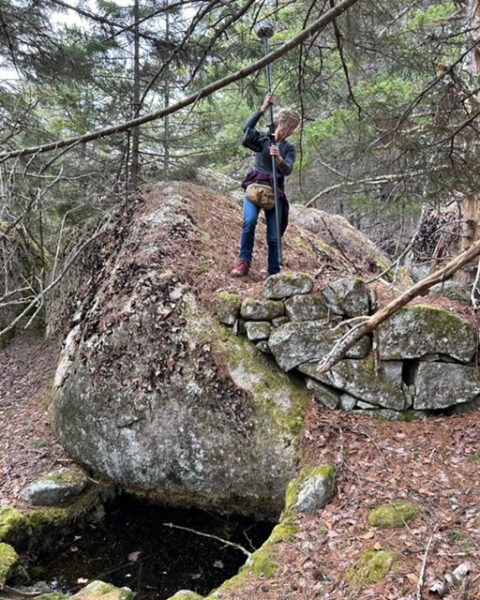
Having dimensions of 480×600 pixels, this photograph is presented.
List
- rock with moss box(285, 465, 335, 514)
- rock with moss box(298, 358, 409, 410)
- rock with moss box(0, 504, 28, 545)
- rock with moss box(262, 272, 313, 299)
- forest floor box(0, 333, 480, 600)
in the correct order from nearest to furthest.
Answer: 1. forest floor box(0, 333, 480, 600)
2. rock with moss box(285, 465, 335, 514)
3. rock with moss box(0, 504, 28, 545)
4. rock with moss box(298, 358, 409, 410)
5. rock with moss box(262, 272, 313, 299)

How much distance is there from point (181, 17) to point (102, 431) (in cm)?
626

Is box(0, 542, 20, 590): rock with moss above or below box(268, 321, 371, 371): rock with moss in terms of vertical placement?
below

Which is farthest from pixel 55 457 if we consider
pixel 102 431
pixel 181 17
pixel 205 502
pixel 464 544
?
pixel 181 17

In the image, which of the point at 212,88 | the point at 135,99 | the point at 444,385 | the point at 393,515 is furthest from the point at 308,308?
the point at 135,99

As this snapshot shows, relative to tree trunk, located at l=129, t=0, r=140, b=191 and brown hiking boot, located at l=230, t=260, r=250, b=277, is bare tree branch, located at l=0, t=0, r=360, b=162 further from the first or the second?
tree trunk, located at l=129, t=0, r=140, b=191

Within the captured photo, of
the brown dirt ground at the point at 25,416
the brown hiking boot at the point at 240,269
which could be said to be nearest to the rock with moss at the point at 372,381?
the brown hiking boot at the point at 240,269

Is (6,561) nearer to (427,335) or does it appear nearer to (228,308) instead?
(228,308)

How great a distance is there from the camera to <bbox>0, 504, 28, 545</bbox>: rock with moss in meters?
4.76

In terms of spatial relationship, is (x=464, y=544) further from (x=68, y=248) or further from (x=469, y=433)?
(x=68, y=248)

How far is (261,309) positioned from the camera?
5512mm

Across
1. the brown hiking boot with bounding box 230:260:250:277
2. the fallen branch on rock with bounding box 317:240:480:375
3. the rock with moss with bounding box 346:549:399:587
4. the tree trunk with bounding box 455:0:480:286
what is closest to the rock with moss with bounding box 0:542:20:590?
the rock with moss with bounding box 346:549:399:587

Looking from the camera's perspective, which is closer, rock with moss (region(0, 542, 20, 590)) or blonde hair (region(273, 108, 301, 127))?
rock with moss (region(0, 542, 20, 590))

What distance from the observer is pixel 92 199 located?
7754 millimetres

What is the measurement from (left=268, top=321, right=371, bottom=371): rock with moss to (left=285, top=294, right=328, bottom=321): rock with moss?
6 cm
